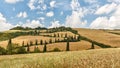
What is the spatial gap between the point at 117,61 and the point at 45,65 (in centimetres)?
246

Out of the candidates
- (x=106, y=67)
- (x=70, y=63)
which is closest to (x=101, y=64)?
(x=106, y=67)

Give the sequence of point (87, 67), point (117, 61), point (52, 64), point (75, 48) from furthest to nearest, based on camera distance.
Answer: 1. point (75, 48)
2. point (52, 64)
3. point (117, 61)
4. point (87, 67)

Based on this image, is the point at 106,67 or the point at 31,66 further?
the point at 31,66

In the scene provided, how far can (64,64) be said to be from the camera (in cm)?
934

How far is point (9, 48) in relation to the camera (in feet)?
392

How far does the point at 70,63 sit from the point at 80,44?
572 ft

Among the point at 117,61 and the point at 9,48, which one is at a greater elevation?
the point at 117,61

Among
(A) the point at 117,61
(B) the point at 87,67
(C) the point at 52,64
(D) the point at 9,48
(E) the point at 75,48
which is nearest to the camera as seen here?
(B) the point at 87,67

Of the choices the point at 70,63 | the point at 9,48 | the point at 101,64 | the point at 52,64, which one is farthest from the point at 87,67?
the point at 9,48

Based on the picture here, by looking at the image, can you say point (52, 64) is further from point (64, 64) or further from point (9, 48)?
point (9, 48)

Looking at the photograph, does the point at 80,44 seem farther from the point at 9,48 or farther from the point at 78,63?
the point at 78,63

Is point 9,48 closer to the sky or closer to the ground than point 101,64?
closer to the ground

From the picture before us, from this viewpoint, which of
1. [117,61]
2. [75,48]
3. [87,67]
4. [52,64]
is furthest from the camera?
[75,48]

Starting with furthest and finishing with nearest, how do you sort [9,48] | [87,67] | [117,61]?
[9,48] < [117,61] < [87,67]
